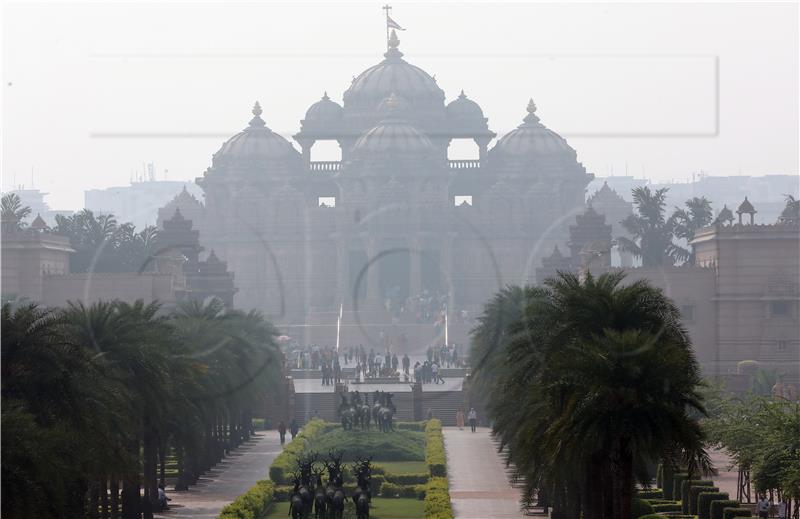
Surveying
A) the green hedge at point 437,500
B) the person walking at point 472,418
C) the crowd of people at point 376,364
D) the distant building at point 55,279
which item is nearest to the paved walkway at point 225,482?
the green hedge at point 437,500

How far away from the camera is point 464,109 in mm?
119062

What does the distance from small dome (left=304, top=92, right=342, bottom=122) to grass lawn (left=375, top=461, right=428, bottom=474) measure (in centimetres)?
7495

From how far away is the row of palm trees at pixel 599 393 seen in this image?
82.0 feet

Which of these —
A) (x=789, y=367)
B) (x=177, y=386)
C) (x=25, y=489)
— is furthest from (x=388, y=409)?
(x=25, y=489)

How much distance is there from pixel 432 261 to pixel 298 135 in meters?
18.5

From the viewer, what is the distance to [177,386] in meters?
36.1

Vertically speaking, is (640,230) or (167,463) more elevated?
(640,230)

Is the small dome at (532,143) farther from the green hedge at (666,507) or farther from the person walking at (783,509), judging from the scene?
the person walking at (783,509)

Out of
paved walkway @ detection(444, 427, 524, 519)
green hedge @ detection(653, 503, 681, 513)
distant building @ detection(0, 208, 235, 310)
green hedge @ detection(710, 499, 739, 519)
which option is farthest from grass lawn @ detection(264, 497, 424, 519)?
distant building @ detection(0, 208, 235, 310)

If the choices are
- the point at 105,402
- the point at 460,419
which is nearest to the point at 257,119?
the point at 460,419

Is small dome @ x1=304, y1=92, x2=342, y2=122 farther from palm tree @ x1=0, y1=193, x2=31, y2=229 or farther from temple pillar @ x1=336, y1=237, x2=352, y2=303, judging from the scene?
palm tree @ x1=0, y1=193, x2=31, y2=229

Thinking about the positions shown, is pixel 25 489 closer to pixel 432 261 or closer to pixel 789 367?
pixel 789 367

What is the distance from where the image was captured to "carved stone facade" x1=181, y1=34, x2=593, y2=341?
103 metres

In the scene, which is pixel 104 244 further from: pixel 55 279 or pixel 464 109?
pixel 464 109
